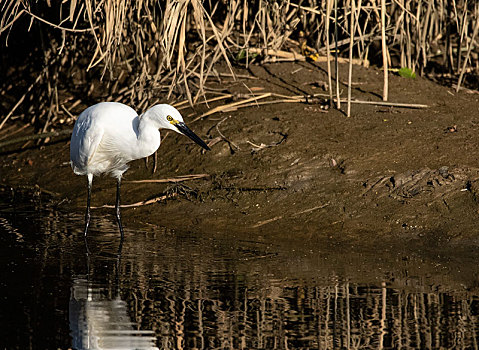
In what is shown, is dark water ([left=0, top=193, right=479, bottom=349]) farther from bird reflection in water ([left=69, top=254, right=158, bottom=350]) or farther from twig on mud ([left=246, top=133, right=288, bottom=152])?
twig on mud ([left=246, top=133, right=288, bottom=152])

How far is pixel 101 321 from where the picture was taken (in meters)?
4.53

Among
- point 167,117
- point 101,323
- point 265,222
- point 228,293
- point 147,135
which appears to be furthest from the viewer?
point 265,222

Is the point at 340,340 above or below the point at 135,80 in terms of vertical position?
below

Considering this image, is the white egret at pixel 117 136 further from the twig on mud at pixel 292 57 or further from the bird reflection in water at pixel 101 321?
the twig on mud at pixel 292 57

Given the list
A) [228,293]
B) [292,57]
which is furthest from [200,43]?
[228,293]

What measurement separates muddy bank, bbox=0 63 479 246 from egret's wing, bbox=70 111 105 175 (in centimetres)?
65

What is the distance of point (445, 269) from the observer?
555 cm

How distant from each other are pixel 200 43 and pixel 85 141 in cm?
284

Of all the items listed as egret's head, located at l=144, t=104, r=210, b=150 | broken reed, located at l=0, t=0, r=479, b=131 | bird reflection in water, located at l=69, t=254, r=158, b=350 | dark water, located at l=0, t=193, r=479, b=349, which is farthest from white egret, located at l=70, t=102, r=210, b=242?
bird reflection in water, located at l=69, t=254, r=158, b=350

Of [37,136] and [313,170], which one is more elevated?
[37,136]

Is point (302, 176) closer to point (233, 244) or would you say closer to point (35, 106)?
point (233, 244)

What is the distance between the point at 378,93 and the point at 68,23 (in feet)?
12.3

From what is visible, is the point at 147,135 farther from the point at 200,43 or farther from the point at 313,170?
the point at 200,43

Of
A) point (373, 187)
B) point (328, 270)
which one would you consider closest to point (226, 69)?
point (373, 187)
